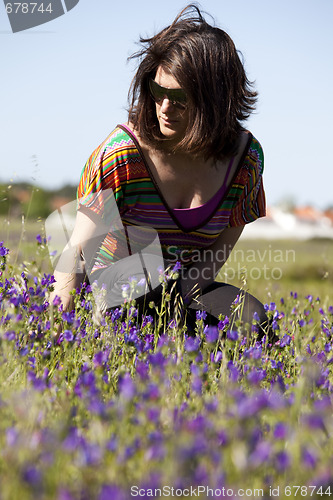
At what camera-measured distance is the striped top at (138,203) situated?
10.3 ft

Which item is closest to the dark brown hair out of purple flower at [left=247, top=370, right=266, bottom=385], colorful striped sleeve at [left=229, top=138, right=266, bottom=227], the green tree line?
colorful striped sleeve at [left=229, top=138, right=266, bottom=227]

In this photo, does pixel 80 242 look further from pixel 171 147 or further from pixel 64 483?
pixel 64 483

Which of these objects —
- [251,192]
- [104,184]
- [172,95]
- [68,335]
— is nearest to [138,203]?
[104,184]

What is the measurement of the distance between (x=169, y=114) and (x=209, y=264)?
3.23 feet

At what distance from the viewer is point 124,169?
315cm

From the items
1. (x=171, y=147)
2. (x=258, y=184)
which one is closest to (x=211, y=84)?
(x=171, y=147)

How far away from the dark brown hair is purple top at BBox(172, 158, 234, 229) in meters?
0.24

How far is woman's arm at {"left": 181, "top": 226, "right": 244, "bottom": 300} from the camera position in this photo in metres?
3.43

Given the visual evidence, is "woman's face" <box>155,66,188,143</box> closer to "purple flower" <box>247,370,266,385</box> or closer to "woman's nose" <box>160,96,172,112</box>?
"woman's nose" <box>160,96,172,112</box>

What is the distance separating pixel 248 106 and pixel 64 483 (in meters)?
2.68

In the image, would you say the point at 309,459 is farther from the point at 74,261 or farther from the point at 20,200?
the point at 20,200
